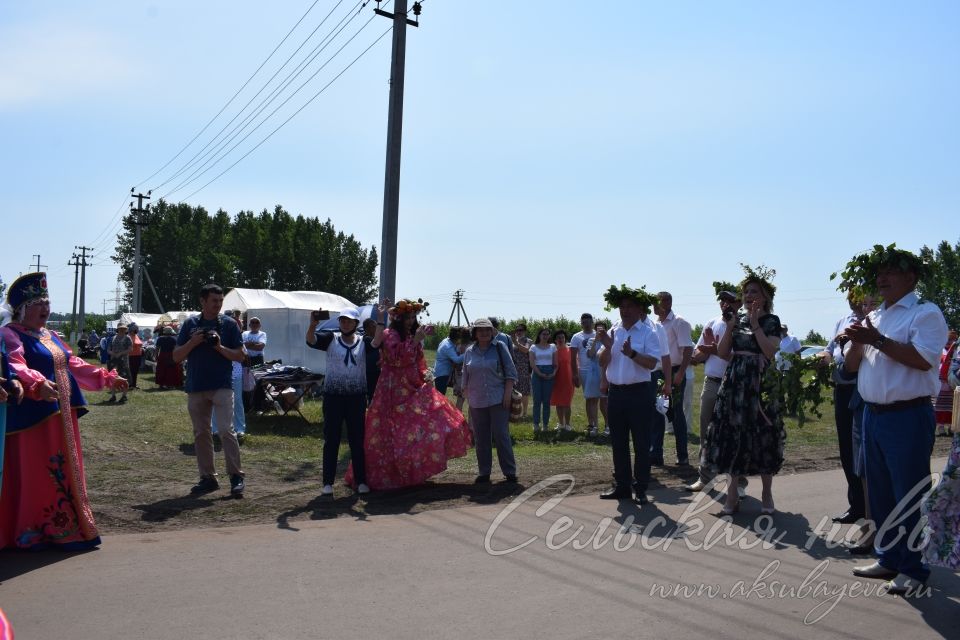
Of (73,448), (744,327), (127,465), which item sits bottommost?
(127,465)

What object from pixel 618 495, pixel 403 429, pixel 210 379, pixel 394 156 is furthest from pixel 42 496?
pixel 394 156

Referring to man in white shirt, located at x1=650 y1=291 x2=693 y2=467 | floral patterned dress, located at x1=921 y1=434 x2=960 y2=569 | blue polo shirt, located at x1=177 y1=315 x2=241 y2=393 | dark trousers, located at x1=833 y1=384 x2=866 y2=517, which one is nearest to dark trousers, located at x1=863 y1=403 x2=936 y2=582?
floral patterned dress, located at x1=921 y1=434 x2=960 y2=569

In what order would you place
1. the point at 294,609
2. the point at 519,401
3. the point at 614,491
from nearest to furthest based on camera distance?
the point at 294,609, the point at 614,491, the point at 519,401

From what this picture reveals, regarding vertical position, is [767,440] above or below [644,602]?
above

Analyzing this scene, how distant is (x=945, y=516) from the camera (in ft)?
16.0

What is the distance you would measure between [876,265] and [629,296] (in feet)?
10.2

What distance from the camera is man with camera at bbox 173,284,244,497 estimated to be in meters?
8.33

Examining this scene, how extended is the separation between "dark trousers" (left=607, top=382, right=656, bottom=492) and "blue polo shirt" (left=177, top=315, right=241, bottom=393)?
13.2 feet

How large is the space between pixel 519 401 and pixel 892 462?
8637mm

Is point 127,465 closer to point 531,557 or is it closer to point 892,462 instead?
point 531,557

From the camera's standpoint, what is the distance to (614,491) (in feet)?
27.3

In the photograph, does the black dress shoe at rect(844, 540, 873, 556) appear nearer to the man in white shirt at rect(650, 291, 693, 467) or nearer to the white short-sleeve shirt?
the white short-sleeve shirt

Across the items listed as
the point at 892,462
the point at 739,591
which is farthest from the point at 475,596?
the point at 892,462

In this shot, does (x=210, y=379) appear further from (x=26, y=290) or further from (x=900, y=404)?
(x=900, y=404)
